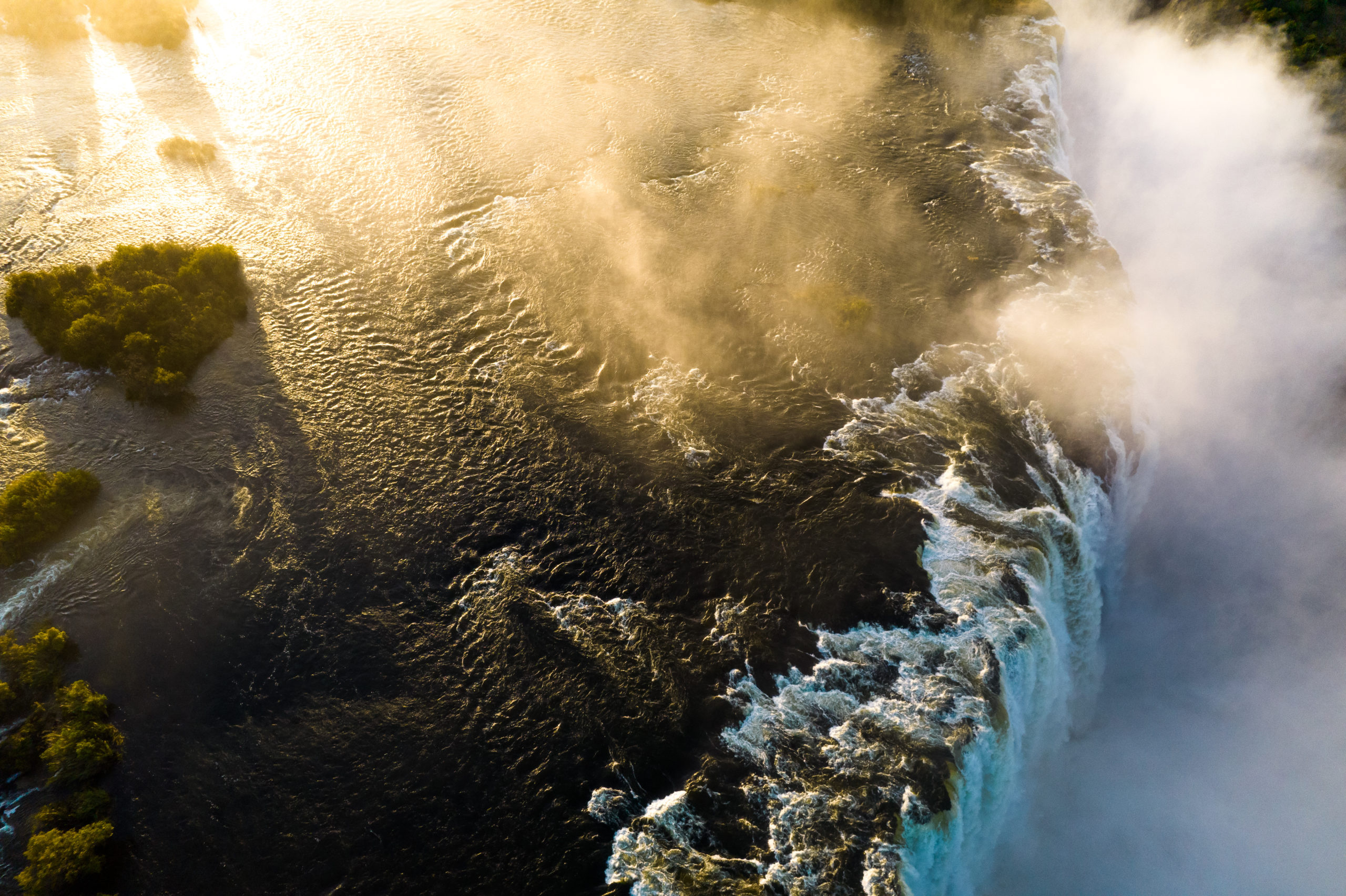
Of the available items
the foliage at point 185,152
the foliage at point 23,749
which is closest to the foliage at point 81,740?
the foliage at point 23,749

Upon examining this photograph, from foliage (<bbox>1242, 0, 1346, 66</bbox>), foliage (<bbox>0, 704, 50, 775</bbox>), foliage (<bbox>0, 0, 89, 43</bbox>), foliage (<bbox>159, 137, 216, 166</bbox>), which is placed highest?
foliage (<bbox>1242, 0, 1346, 66</bbox>)

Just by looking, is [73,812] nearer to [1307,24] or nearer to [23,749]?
[23,749]

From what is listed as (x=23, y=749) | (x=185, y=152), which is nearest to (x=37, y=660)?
(x=23, y=749)

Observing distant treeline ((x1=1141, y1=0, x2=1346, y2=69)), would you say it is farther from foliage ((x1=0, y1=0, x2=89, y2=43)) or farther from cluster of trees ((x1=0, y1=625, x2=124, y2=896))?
foliage ((x1=0, y1=0, x2=89, y2=43))

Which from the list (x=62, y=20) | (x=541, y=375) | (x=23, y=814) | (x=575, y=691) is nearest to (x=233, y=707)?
(x=23, y=814)

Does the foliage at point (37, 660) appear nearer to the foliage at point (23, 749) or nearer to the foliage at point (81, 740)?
the foliage at point (81, 740)

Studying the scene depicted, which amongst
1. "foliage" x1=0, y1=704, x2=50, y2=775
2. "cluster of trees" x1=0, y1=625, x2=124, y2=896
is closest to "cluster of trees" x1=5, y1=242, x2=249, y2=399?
"cluster of trees" x1=0, y1=625, x2=124, y2=896

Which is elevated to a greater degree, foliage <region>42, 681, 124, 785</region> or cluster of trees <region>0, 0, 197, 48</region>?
cluster of trees <region>0, 0, 197, 48</region>
